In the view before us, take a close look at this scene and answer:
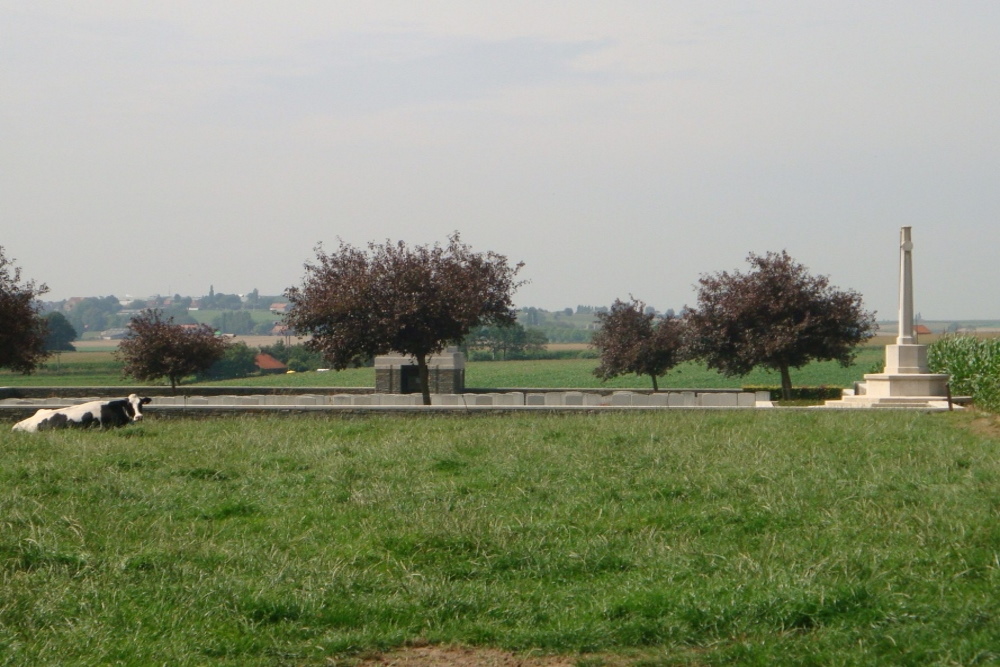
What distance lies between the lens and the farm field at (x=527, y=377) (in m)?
54.6

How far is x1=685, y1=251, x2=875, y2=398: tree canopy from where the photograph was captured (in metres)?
30.6

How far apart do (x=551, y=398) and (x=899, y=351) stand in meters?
9.29

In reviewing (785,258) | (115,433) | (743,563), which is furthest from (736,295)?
(743,563)

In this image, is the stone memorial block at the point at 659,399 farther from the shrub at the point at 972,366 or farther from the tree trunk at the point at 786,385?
the tree trunk at the point at 786,385

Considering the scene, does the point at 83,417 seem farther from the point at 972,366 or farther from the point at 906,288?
the point at 972,366

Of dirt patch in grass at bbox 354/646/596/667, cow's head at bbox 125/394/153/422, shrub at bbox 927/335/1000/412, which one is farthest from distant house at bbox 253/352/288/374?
dirt patch in grass at bbox 354/646/596/667

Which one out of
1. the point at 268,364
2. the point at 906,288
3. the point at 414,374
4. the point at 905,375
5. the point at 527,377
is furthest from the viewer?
the point at 268,364

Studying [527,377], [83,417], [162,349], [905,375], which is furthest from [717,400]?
[527,377]

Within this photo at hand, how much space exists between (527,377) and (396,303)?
1432 inches

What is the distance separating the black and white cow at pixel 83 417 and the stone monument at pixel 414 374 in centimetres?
1506

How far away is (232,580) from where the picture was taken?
6.33m

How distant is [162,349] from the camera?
1256 inches

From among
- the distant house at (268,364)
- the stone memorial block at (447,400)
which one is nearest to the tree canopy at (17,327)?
the stone memorial block at (447,400)

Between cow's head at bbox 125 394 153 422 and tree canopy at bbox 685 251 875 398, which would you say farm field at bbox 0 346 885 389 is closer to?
tree canopy at bbox 685 251 875 398
